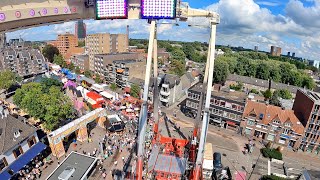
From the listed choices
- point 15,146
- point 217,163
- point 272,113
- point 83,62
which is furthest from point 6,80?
point 272,113

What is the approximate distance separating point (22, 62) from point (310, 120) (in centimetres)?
8630

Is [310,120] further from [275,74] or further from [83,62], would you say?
[83,62]

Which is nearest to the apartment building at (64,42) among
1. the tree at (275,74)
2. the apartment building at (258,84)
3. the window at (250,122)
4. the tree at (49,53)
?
the tree at (49,53)

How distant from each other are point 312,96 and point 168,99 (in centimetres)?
3200

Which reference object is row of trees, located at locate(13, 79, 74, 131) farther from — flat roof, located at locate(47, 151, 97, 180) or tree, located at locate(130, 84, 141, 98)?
tree, located at locate(130, 84, 141, 98)

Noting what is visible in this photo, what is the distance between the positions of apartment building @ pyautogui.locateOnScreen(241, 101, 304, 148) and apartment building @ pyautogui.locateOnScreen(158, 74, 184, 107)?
2020cm

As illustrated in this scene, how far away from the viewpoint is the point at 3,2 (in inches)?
391

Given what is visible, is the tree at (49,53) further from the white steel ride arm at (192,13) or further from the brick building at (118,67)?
the white steel ride arm at (192,13)

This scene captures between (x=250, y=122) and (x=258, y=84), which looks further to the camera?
(x=258, y=84)

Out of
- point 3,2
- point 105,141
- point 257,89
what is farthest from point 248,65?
point 3,2

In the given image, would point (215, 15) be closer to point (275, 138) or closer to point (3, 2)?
point (3, 2)

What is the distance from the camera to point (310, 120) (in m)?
39.8

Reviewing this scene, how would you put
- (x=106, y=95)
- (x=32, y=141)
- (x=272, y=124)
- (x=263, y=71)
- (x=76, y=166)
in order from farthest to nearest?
(x=263, y=71), (x=106, y=95), (x=272, y=124), (x=32, y=141), (x=76, y=166)

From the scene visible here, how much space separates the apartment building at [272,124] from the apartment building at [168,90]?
2020 centimetres
